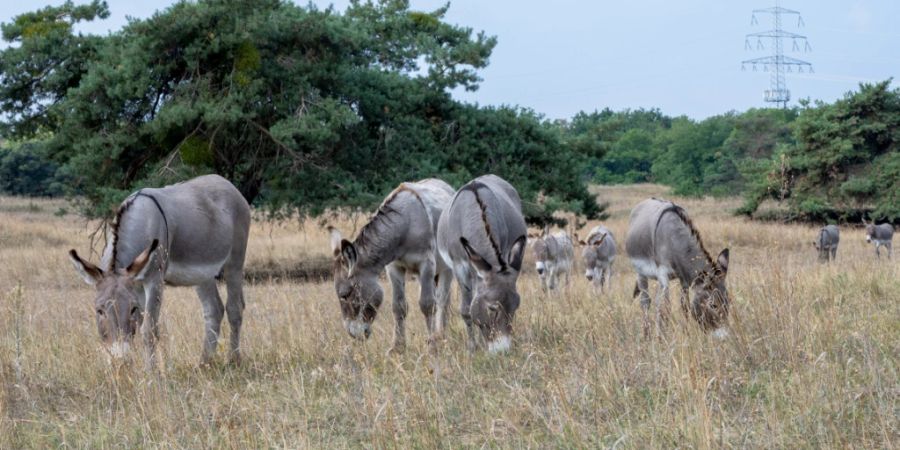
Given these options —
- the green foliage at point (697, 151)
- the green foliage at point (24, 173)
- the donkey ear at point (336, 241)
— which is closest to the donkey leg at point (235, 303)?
the donkey ear at point (336, 241)

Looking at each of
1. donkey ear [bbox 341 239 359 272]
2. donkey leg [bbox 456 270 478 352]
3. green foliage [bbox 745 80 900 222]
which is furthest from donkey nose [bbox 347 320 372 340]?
green foliage [bbox 745 80 900 222]

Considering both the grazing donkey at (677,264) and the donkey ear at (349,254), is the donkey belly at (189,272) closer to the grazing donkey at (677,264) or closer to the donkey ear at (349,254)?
the donkey ear at (349,254)

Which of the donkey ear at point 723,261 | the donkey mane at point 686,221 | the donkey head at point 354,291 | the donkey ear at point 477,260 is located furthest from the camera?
the donkey mane at point 686,221

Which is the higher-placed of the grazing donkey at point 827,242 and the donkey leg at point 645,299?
the donkey leg at point 645,299

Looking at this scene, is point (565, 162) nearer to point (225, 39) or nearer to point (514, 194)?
point (225, 39)

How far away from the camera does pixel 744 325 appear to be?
6.71 meters

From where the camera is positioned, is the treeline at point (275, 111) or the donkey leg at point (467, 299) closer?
the donkey leg at point (467, 299)

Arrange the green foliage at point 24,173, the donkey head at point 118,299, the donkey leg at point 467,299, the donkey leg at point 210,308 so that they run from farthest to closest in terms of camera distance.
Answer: the green foliage at point 24,173 < the donkey leg at point 210,308 < the donkey leg at point 467,299 < the donkey head at point 118,299

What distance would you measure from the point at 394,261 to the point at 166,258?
2.42 m

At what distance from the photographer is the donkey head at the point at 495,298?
7.05 m

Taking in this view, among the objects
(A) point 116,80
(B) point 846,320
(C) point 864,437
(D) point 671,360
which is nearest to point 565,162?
(A) point 116,80

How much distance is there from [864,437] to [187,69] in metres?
16.5

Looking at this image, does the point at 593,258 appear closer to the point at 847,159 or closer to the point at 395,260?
the point at 395,260

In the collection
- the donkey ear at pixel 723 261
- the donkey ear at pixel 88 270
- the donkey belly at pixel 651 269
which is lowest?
the donkey belly at pixel 651 269
